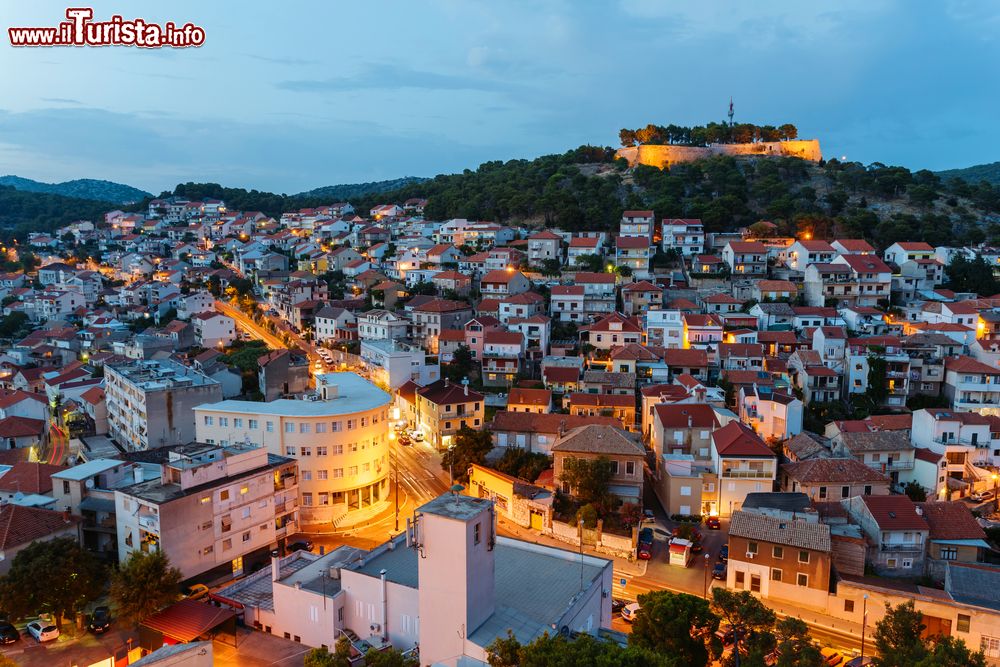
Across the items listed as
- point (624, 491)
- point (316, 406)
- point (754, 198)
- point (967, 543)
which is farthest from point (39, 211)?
point (967, 543)

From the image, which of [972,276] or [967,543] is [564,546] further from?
[972,276]

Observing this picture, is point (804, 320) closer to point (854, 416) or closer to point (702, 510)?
point (854, 416)

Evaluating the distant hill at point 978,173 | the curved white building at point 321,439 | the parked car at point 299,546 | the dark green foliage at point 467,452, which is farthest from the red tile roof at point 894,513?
the distant hill at point 978,173

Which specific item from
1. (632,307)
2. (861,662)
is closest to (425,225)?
(632,307)

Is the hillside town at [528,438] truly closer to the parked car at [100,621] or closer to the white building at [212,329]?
the white building at [212,329]

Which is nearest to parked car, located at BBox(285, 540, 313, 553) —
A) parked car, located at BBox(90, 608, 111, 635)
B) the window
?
parked car, located at BBox(90, 608, 111, 635)

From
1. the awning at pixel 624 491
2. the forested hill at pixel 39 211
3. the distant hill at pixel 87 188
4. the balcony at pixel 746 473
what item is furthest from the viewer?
the distant hill at pixel 87 188

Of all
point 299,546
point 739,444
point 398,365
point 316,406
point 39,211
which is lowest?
point 299,546

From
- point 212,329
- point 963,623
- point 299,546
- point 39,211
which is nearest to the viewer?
point 963,623
